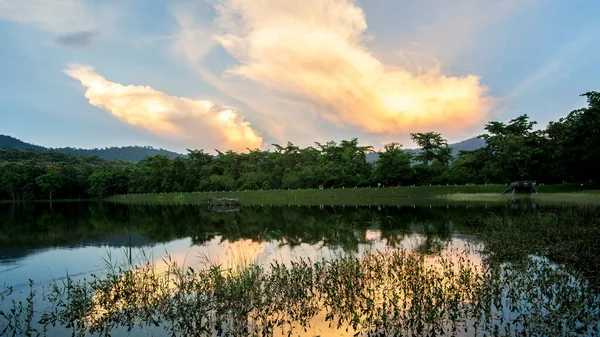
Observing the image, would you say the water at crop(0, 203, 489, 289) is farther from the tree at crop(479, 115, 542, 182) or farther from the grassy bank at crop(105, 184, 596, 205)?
the tree at crop(479, 115, 542, 182)

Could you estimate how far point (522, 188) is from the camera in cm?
6575

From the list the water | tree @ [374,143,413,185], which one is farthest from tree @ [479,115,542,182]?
the water

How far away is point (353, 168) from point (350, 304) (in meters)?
81.6

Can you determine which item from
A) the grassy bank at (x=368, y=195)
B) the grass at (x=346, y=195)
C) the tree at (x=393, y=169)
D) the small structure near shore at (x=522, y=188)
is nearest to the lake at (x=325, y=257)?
the grassy bank at (x=368, y=195)

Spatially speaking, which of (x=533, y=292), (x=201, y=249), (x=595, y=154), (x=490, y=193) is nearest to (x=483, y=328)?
(x=533, y=292)

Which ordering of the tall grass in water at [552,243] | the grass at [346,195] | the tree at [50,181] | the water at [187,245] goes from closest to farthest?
1. the tall grass in water at [552,243]
2. the water at [187,245]
3. the grass at [346,195]
4. the tree at [50,181]

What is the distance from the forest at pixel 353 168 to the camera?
61756mm

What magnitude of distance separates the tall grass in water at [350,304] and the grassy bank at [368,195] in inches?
1913

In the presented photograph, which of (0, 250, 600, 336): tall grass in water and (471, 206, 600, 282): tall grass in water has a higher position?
(471, 206, 600, 282): tall grass in water

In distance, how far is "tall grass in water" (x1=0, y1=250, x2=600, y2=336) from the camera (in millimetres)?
8836

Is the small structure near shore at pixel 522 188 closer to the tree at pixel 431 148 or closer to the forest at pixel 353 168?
the forest at pixel 353 168

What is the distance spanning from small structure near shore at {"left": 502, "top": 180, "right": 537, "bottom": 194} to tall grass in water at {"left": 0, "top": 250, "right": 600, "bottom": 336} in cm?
5978

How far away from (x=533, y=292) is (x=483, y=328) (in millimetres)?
3171

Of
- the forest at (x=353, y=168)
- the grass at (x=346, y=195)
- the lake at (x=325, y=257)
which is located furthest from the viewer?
the grass at (x=346, y=195)
